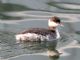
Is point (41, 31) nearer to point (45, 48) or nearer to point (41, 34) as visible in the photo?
point (41, 34)

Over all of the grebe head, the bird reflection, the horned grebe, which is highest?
the grebe head

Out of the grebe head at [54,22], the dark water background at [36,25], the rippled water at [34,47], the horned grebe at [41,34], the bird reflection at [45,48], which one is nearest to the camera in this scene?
the rippled water at [34,47]

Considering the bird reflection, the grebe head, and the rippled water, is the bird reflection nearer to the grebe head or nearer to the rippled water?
the rippled water

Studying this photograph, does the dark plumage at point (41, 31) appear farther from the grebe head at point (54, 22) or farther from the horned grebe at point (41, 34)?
the grebe head at point (54, 22)

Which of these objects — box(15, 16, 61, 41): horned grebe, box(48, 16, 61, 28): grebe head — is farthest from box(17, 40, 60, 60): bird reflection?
box(48, 16, 61, 28): grebe head

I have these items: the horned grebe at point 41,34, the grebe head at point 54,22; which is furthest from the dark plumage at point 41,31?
the grebe head at point 54,22

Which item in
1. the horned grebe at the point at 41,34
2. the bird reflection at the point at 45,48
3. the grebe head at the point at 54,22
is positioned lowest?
the bird reflection at the point at 45,48

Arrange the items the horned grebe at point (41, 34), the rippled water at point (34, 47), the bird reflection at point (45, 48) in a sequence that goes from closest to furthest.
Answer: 1. the rippled water at point (34, 47)
2. the bird reflection at point (45, 48)
3. the horned grebe at point (41, 34)

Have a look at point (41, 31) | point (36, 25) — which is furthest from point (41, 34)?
point (36, 25)

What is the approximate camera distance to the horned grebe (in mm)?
13266

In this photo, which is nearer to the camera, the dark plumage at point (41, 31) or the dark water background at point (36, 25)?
the dark water background at point (36, 25)

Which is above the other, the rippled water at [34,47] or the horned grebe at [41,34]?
the horned grebe at [41,34]

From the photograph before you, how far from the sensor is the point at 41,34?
44.6ft

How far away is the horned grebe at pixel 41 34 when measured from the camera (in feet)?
43.5
